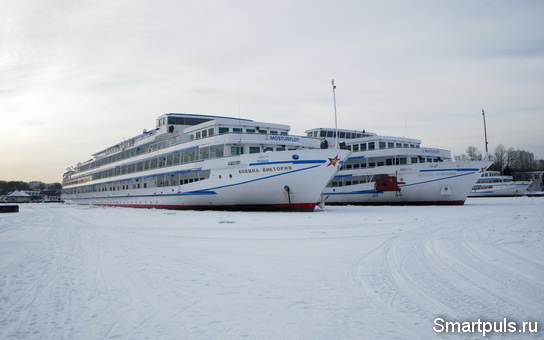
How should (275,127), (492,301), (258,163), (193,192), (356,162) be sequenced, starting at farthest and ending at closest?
1. (356,162)
2. (275,127)
3. (193,192)
4. (258,163)
5. (492,301)

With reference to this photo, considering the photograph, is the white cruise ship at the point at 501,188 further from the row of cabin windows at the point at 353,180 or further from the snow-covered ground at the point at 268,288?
the snow-covered ground at the point at 268,288

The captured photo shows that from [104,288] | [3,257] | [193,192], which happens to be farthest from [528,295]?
[193,192]

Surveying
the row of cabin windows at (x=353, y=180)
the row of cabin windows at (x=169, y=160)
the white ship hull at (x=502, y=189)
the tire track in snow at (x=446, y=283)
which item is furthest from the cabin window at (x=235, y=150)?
the white ship hull at (x=502, y=189)

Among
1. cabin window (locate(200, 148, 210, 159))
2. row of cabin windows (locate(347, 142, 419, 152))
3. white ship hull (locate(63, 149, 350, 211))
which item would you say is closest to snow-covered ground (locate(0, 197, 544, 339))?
white ship hull (locate(63, 149, 350, 211))

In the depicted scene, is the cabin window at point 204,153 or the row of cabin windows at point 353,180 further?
the row of cabin windows at point 353,180

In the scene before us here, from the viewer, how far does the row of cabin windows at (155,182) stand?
31203 mm

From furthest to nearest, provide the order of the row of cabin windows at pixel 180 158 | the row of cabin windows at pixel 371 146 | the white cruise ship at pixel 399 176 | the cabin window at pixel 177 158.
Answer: the row of cabin windows at pixel 371 146
the white cruise ship at pixel 399 176
the cabin window at pixel 177 158
the row of cabin windows at pixel 180 158

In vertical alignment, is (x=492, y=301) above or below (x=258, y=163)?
below

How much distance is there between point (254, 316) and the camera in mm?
4383

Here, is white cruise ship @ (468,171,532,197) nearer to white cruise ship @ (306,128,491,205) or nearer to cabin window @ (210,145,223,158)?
white cruise ship @ (306,128,491,205)

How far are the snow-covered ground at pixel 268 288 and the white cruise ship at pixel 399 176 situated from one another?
21918 mm

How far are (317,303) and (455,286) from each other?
7.58 feet

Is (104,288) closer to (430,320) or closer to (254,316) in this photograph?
(254,316)

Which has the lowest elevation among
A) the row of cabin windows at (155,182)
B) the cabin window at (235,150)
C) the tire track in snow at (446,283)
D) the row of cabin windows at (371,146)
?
the tire track in snow at (446,283)
